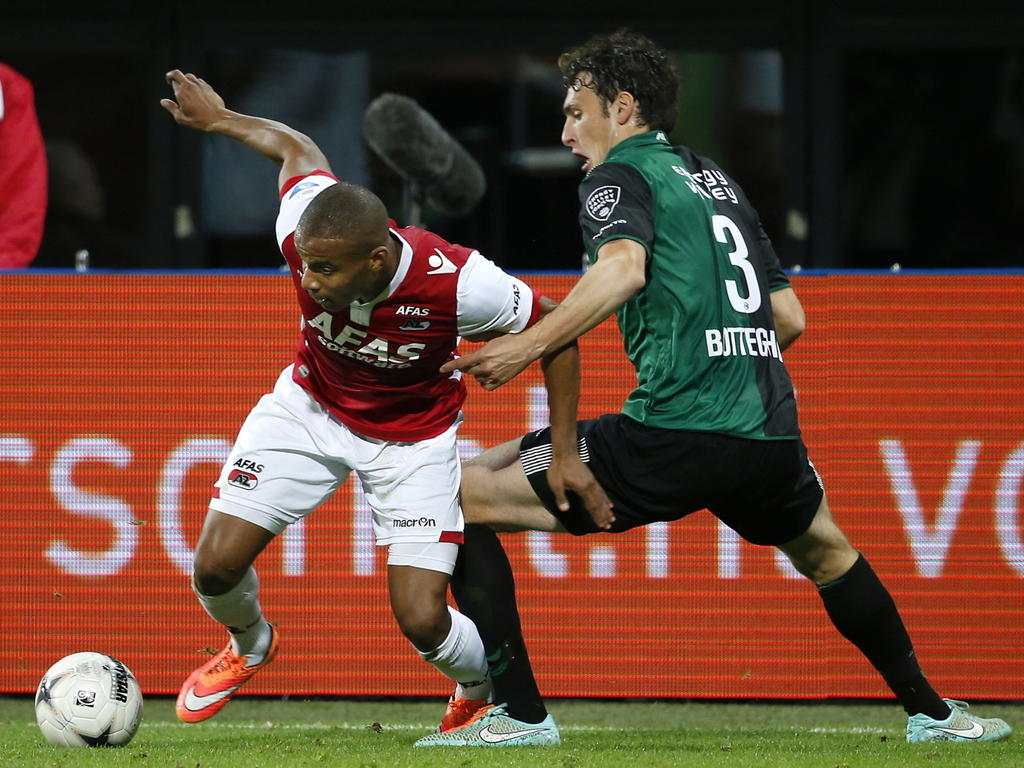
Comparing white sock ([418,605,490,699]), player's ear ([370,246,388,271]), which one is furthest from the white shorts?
player's ear ([370,246,388,271])

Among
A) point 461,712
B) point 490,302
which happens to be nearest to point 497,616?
point 461,712

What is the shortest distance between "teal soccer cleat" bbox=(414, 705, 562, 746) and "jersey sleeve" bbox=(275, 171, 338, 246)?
1603mm

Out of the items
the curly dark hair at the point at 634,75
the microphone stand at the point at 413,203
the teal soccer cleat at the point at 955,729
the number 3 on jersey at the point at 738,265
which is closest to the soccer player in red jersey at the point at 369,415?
→ the number 3 on jersey at the point at 738,265

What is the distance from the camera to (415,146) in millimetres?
7391

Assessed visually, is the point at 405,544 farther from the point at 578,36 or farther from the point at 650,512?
the point at 578,36

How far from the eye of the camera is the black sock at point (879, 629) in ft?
16.7

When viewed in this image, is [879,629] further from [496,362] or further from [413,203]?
[413,203]

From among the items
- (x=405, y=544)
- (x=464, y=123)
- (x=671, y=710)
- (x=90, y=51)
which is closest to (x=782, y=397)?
(x=405, y=544)

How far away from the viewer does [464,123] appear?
29.3 feet

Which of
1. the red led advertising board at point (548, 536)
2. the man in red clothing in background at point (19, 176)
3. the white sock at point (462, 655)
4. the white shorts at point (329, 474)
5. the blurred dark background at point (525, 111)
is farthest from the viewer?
the blurred dark background at point (525, 111)

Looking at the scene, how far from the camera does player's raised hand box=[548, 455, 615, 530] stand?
4.71m

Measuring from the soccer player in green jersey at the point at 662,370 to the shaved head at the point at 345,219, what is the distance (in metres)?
0.60

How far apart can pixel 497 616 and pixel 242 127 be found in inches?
70.5

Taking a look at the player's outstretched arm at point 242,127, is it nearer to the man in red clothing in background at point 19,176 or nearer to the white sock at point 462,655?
the white sock at point 462,655
